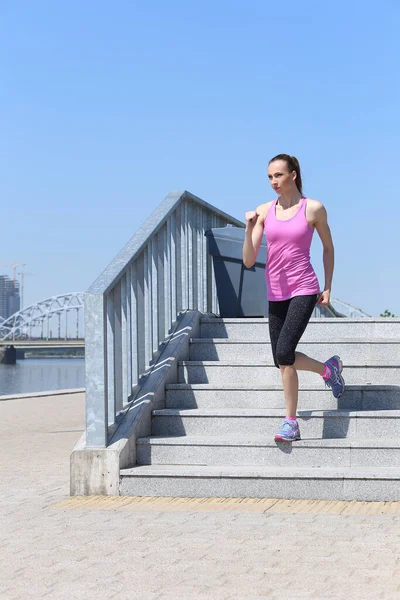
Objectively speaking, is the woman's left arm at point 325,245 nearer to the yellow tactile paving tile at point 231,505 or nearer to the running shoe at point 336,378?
the running shoe at point 336,378

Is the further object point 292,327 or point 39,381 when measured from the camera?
point 39,381

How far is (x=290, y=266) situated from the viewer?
6.12 meters

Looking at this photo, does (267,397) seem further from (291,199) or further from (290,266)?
(291,199)

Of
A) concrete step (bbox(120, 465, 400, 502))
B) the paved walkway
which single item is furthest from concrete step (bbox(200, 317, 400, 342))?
the paved walkway

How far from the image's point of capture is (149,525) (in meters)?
5.04

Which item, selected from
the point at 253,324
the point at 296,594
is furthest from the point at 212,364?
the point at 296,594

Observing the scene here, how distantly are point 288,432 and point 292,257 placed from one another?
3.45 ft

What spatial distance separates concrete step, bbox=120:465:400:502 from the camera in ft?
18.4

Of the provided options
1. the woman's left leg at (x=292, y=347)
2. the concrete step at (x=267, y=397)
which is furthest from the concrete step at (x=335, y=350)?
the woman's left leg at (x=292, y=347)

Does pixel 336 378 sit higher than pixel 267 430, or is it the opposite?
pixel 336 378

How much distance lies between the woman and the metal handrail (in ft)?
3.02

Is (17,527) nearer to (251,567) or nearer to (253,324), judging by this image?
(251,567)

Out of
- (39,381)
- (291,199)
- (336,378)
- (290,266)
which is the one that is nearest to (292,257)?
(290,266)

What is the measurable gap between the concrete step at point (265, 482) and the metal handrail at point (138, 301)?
361 millimetres
